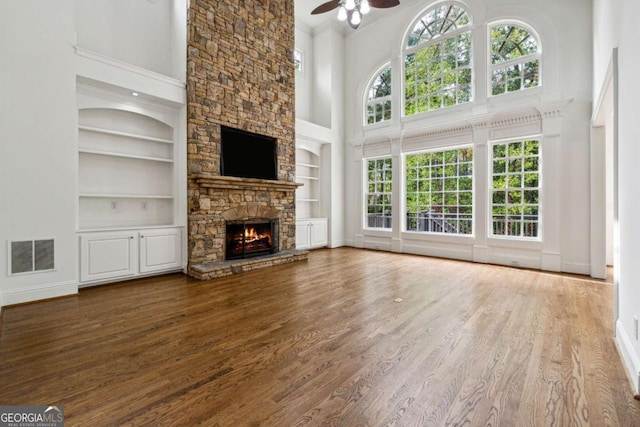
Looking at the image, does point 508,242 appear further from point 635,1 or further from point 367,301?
point 635,1

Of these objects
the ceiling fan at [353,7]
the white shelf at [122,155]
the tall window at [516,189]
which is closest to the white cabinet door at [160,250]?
the white shelf at [122,155]

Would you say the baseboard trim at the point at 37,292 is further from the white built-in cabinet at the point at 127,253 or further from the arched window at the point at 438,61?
the arched window at the point at 438,61

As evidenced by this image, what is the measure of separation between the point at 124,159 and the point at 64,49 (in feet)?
5.39

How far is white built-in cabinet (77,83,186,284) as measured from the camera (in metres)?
4.29

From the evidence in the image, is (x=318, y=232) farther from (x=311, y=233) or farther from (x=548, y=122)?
(x=548, y=122)

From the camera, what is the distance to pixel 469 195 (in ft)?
20.7

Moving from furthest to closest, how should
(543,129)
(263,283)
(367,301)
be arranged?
(543,129) → (263,283) → (367,301)

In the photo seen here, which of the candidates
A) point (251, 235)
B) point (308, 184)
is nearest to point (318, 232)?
point (308, 184)

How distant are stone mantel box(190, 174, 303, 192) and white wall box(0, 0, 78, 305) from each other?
1710 millimetres

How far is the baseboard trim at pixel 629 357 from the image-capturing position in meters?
1.82

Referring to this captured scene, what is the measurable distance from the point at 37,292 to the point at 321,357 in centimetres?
380

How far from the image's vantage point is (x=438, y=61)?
264 inches

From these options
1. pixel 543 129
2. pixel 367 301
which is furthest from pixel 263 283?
pixel 543 129

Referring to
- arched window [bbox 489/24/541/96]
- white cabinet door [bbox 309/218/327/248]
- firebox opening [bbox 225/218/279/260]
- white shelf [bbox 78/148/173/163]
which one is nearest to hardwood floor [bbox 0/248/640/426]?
firebox opening [bbox 225/218/279/260]
